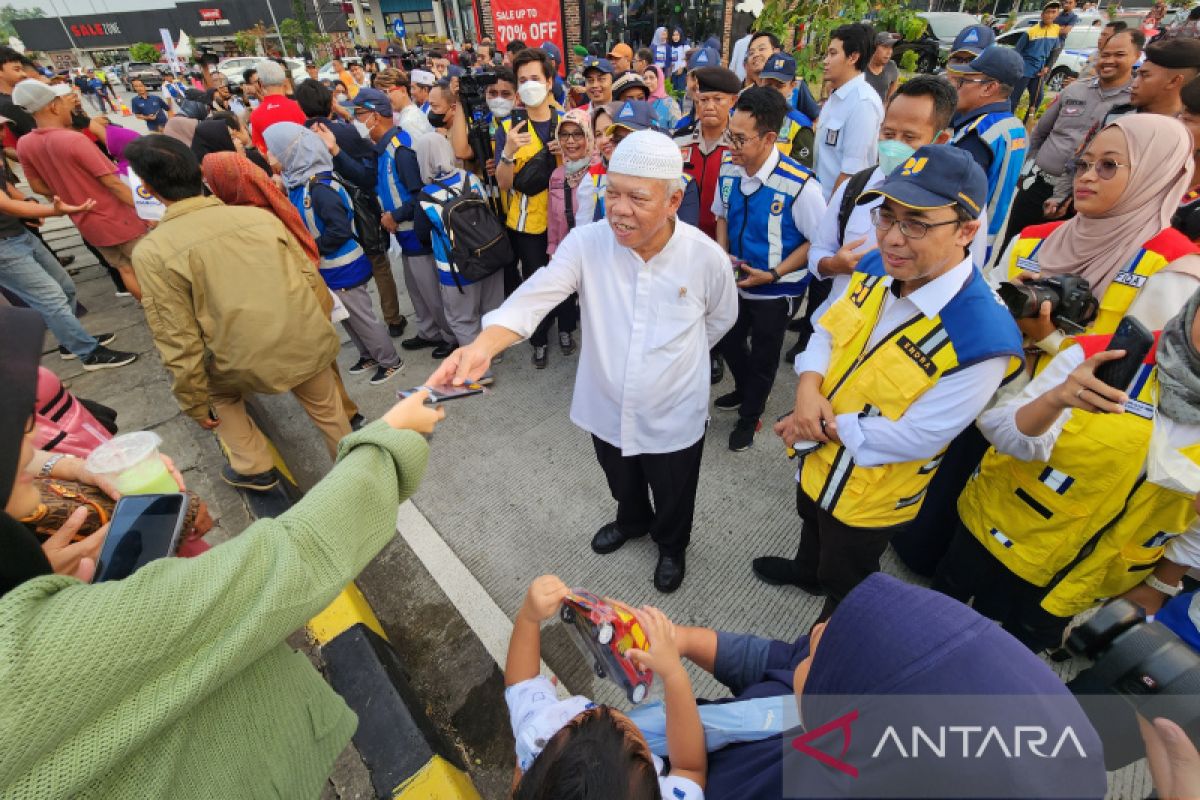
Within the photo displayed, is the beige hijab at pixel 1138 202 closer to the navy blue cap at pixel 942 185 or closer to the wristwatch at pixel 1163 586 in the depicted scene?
the navy blue cap at pixel 942 185

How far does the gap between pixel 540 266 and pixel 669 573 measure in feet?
9.31

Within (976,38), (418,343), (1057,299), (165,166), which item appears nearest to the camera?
(1057,299)

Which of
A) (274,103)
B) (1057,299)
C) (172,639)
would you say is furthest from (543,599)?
(274,103)

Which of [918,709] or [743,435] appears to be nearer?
[918,709]

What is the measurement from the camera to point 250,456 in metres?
3.08

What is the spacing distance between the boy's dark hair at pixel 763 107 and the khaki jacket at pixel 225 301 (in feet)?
8.56

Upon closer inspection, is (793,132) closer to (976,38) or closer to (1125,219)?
(976,38)

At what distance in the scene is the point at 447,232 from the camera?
12.6ft

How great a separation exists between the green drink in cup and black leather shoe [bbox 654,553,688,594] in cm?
207

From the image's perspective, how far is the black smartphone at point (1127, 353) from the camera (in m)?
1.40

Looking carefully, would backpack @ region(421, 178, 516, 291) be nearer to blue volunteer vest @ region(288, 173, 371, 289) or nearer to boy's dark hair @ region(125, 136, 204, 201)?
blue volunteer vest @ region(288, 173, 371, 289)

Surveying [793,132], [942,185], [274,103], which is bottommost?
[793,132]

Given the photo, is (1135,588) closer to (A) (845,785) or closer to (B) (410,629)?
(A) (845,785)

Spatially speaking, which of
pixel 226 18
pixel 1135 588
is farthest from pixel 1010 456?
pixel 226 18
